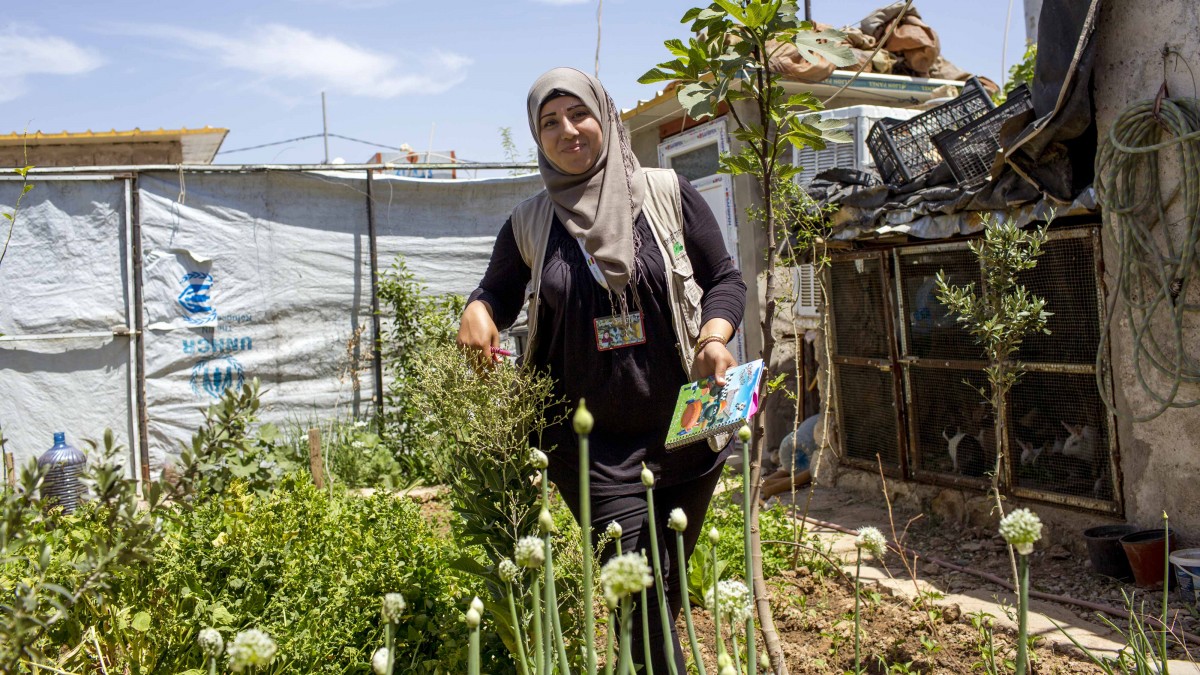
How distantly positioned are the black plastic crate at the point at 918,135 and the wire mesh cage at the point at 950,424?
123cm

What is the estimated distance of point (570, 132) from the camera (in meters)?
2.46

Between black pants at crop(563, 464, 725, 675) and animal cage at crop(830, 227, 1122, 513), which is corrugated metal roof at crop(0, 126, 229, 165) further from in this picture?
black pants at crop(563, 464, 725, 675)

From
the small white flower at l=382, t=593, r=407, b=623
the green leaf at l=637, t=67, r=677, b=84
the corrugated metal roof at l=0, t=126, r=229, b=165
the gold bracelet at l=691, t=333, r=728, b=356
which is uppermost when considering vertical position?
the corrugated metal roof at l=0, t=126, r=229, b=165

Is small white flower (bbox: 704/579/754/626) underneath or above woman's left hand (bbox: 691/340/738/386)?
underneath

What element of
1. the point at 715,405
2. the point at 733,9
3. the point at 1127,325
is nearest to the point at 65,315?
the point at 733,9

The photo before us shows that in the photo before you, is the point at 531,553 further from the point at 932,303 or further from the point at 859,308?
the point at 859,308

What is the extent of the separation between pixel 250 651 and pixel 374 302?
7.83m

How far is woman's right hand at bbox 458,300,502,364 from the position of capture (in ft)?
7.70

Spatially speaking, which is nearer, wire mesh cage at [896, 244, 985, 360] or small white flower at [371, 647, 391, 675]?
small white flower at [371, 647, 391, 675]

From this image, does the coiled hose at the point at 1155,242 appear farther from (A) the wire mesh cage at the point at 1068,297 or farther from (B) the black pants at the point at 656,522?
(B) the black pants at the point at 656,522

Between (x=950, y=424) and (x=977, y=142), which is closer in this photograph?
(x=977, y=142)

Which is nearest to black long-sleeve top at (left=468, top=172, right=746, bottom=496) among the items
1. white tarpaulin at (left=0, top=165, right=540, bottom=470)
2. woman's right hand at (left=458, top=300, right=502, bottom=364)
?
woman's right hand at (left=458, top=300, right=502, bottom=364)

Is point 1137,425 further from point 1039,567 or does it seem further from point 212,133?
point 212,133

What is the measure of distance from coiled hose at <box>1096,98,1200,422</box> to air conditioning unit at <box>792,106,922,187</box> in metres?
2.46
